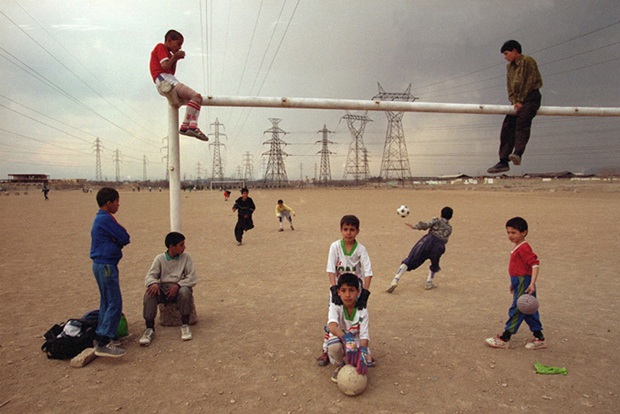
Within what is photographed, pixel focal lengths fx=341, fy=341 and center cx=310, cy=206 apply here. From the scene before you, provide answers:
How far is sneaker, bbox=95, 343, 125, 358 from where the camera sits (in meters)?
3.81

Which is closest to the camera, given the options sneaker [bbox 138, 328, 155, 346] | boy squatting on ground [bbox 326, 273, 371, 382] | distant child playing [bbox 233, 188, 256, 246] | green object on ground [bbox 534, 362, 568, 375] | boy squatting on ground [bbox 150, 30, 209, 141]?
boy squatting on ground [bbox 326, 273, 371, 382]

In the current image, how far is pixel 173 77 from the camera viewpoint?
13.4ft

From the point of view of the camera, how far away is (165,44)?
4.01 meters

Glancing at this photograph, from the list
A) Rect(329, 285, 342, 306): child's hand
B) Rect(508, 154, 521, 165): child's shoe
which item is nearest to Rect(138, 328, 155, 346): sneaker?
Rect(329, 285, 342, 306): child's hand

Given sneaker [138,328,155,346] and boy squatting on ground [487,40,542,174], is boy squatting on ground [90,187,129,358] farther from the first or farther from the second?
boy squatting on ground [487,40,542,174]

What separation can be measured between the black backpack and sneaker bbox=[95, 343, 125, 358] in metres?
0.25

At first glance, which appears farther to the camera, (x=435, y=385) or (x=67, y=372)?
(x=67, y=372)

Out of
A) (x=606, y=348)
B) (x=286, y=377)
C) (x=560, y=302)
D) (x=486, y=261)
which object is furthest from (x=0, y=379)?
(x=486, y=261)

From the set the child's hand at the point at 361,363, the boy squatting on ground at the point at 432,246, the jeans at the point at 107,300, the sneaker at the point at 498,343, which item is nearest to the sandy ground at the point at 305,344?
the sneaker at the point at 498,343

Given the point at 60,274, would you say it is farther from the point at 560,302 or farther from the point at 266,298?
the point at 560,302

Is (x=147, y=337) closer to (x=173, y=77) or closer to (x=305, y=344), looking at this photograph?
(x=305, y=344)

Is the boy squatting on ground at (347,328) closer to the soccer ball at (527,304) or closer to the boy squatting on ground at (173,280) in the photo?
the soccer ball at (527,304)

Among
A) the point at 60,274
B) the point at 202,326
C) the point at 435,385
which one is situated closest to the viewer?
the point at 435,385

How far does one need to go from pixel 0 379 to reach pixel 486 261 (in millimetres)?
9602
